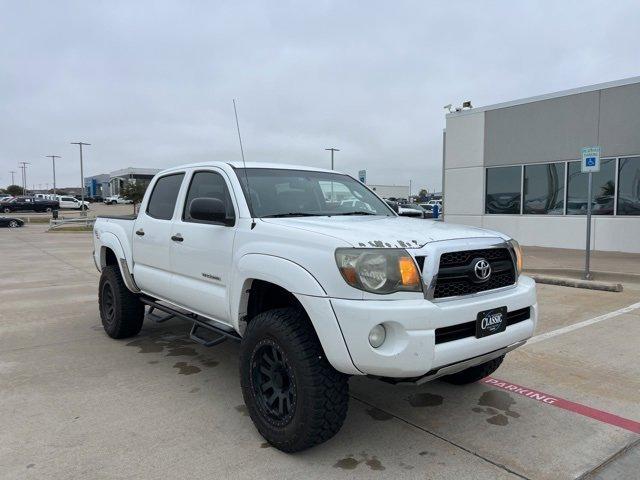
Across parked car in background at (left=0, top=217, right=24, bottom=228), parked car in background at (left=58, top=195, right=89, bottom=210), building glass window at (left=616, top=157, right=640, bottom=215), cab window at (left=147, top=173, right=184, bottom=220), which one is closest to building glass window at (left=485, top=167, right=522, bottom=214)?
building glass window at (left=616, top=157, right=640, bottom=215)

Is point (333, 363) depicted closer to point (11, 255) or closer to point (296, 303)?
point (296, 303)

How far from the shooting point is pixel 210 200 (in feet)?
11.8

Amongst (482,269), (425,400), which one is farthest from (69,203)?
(482,269)

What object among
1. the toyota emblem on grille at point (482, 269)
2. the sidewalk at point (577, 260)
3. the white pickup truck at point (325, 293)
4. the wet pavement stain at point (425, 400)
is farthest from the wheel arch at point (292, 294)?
the sidewalk at point (577, 260)

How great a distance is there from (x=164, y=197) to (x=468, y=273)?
3162 millimetres

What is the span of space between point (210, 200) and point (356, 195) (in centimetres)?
156

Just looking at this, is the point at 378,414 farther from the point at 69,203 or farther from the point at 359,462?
the point at 69,203

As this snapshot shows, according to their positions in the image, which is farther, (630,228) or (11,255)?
(11,255)

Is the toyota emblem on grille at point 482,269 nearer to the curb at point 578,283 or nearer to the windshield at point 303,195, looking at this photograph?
the windshield at point 303,195

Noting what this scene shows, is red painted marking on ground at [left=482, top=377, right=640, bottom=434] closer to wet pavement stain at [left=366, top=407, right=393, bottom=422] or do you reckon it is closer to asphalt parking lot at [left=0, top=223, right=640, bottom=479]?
asphalt parking lot at [left=0, top=223, right=640, bottom=479]

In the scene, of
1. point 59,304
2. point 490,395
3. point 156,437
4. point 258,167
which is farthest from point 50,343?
point 490,395

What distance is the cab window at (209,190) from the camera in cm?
385

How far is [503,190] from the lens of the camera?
606 inches

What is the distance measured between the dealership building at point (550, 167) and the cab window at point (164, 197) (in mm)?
12097
